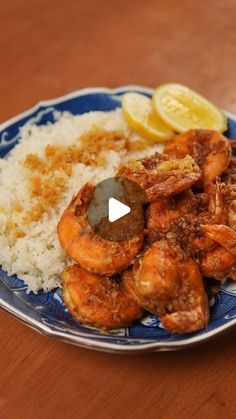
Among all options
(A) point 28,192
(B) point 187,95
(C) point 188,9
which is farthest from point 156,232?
(C) point 188,9

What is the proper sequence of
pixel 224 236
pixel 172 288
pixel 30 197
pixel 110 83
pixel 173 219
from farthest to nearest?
pixel 110 83, pixel 30 197, pixel 173 219, pixel 224 236, pixel 172 288

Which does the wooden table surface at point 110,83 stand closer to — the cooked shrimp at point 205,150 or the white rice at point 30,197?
the white rice at point 30,197

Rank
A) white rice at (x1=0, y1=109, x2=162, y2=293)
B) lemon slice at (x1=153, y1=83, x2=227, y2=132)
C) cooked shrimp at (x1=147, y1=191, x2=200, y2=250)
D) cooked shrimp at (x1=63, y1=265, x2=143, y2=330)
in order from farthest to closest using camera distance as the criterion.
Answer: lemon slice at (x1=153, y1=83, x2=227, y2=132) → white rice at (x1=0, y1=109, x2=162, y2=293) → cooked shrimp at (x1=147, y1=191, x2=200, y2=250) → cooked shrimp at (x1=63, y1=265, x2=143, y2=330)

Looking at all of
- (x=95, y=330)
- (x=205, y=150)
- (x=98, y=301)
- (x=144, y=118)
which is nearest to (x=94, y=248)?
(x=98, y=301)

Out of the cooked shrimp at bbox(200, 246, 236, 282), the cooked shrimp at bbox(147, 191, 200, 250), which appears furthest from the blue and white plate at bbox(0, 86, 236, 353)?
the cooked shrimp at bbox(147, 191, 200, 250)

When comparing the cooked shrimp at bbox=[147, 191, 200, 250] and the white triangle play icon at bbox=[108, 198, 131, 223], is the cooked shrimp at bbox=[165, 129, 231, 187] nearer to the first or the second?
the cooked shrimp at bbox=[147, 191, 200, 250]

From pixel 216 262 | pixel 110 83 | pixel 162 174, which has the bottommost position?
pixel 216 262

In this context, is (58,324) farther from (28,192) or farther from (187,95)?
(187,95)
